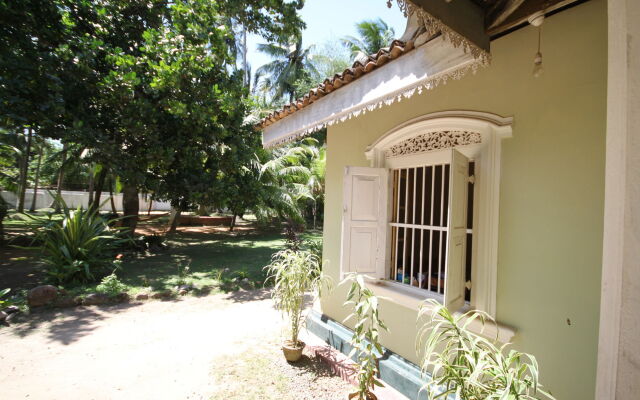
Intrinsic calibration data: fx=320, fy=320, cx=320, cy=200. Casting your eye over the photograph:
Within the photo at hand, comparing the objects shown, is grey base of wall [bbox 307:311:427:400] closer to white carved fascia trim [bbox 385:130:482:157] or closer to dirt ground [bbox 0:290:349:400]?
dirt ground [bbox 0:290:349:400]

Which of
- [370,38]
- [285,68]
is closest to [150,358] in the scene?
[370,38]

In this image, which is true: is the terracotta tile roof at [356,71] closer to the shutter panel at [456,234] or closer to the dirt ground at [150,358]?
the shutter panel at [456,234]

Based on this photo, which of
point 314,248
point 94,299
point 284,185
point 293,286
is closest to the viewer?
point 293,286

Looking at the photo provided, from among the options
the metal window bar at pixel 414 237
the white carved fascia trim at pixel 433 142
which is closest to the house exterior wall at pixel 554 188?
the white carved fascia trim at pixel 433 142

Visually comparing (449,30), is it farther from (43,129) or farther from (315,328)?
(43,129)

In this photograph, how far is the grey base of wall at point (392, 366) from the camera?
127 inches

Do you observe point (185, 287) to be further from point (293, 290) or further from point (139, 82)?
point (139, 82)

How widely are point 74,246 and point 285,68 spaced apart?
23.7 metres

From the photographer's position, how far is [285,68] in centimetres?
2709

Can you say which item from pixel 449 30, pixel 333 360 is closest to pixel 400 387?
pixel 333 360

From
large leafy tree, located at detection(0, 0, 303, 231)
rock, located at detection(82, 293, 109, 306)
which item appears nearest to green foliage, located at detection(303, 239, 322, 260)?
large leafy tree, located at detection(0, 0, 303, 231)

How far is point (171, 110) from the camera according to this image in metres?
8.02

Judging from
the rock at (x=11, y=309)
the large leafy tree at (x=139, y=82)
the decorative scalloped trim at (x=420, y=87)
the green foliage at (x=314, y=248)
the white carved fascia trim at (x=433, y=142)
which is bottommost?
the rock at (x=11, y=309)

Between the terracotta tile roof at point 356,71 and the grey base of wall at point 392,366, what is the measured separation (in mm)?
2809
